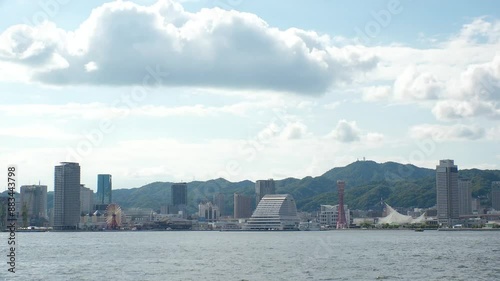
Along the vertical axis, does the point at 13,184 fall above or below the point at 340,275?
above

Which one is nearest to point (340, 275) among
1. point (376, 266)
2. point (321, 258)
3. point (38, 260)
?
point (376, 266)

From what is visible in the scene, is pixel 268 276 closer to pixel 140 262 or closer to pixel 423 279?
pixel 423 279

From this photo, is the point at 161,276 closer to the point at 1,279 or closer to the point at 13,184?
the point at 1,279

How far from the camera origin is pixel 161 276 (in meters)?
87.3

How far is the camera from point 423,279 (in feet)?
270

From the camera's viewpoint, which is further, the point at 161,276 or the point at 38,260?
the point at 38,260

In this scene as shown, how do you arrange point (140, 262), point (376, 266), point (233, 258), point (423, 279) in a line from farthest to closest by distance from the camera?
point (233, 258) < point (140, 262) < point (376, 266) < point (423, 279)

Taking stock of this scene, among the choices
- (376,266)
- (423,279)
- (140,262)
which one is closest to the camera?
(423,279)

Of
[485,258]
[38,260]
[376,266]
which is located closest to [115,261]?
[38,260]

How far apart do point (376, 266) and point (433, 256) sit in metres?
25.9

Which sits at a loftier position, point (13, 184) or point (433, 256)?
point (13, 184)

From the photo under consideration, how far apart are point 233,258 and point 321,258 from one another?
1346 centimetres

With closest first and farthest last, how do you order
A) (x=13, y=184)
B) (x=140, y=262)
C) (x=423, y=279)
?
(x=13, y=184) < (x=423, y=279) < (x=140, y=262)

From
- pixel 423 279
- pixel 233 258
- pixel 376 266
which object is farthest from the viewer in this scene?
pixel 233 258
